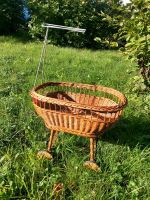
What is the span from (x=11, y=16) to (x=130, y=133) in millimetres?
6726

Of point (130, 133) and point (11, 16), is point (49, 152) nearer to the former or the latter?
point (130, 133)

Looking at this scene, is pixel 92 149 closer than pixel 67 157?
Yes

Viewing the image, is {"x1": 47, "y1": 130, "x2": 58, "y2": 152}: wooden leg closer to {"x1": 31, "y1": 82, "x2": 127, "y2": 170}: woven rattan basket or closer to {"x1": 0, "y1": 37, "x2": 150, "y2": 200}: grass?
{"x1": 31, "y1": 82, "x2": 127, "y2": 170}: woven rattan basket

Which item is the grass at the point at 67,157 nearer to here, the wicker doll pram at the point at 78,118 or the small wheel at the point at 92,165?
the small wheel at the point at 92,165

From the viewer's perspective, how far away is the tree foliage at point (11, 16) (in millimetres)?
10516

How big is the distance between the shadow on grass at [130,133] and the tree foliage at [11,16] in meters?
6.28

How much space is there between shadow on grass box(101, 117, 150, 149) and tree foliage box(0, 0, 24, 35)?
628 cm

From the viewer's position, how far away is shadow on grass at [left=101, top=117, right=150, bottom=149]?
15.1 ft

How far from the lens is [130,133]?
4902 mm

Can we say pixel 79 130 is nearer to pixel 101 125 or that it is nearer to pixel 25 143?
pixel 101 125

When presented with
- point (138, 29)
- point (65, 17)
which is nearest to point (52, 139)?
point (138, 29)

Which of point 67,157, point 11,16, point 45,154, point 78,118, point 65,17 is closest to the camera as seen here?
point 78,118

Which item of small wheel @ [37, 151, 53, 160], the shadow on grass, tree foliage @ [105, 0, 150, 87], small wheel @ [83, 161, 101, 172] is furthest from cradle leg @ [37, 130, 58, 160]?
tree foliage @ [105, 0, 150, 87]

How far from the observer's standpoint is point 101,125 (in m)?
3.75
